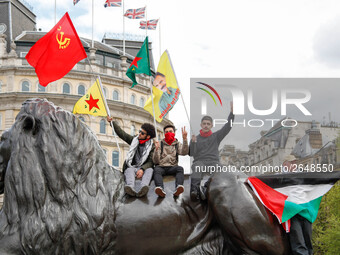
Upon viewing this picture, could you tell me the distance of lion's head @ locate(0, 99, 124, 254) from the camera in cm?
555

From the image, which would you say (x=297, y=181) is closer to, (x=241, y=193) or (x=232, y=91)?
(x=241, y=193)

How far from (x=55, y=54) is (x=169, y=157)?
294cm

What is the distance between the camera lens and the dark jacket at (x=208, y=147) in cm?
641

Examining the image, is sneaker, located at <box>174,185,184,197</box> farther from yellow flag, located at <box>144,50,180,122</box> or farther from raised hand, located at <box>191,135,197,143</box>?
yellow flag, located at <box>144,50,180,122</box>

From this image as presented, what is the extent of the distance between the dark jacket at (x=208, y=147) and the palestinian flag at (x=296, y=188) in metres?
0.56

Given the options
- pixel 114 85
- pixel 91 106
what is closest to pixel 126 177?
pixel 91 106

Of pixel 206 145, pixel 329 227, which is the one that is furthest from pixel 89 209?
pixel 329 227

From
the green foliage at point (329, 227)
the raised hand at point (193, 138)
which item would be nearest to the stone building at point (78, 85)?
the green foliage at point (329, 227)

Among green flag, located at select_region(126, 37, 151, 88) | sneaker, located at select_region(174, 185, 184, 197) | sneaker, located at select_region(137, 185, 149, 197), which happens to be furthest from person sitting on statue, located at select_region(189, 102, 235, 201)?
green flag, located at select_region(126, 37, 151, 88)

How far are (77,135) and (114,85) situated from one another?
51864 millimetres

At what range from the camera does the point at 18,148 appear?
5801mm

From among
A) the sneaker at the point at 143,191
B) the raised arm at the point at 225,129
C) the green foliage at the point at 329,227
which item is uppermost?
the raised arm at the point at 225,129

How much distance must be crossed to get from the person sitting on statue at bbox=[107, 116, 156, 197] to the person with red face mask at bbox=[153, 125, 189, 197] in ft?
0.39

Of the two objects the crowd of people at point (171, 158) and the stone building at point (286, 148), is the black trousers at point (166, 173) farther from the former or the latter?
the stone building at point (286, 148)
